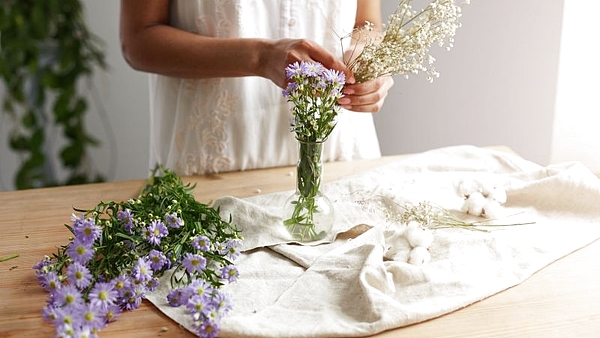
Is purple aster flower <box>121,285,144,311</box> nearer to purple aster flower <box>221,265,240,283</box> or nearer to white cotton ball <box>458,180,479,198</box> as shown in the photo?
purple aster flower <box>221,265,240,283</box>

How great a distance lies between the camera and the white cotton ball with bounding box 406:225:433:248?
3.82 feet

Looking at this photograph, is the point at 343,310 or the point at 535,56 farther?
the point at 535,56

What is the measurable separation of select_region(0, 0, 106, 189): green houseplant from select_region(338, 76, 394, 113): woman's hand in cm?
149

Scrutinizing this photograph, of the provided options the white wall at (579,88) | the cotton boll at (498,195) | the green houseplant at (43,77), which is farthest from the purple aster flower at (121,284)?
the green houseplant at (43,77)

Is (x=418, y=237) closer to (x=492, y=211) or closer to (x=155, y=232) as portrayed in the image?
(x=492, y=211)

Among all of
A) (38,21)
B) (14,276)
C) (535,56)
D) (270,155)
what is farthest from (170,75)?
(38,21)

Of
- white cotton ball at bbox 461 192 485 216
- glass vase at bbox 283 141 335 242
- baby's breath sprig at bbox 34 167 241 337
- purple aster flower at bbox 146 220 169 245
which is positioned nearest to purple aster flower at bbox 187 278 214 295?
baby's breath sprig at bbox 34 167 241 337

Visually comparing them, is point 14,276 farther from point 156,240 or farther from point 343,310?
point 343,310

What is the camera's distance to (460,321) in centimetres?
102

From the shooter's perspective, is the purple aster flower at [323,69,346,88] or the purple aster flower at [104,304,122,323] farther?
the purple aster flower at [323,69,346,88]

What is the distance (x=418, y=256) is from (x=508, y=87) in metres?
0.99

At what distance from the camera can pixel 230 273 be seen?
106 centimetres

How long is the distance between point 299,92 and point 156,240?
0.29 m

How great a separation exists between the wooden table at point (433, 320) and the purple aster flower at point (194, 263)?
0.07 metres
